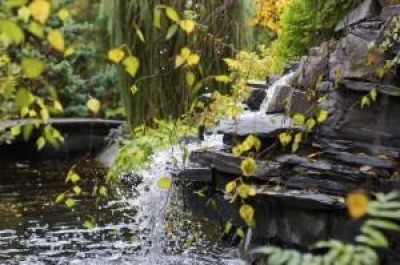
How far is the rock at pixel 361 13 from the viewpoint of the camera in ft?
13.4

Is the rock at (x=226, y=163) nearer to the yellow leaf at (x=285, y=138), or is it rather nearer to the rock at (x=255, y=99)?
the yellow leaf at (x=285, y=138)

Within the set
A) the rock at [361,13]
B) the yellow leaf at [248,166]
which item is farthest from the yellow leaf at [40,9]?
the rock at [361,13]

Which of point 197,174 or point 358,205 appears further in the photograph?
point 197,174

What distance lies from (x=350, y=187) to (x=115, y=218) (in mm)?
3854

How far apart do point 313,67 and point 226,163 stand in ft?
2.88

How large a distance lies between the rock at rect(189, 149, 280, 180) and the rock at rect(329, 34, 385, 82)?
704mm

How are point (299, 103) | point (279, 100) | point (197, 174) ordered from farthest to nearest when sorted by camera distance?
point (197, 174) → point (279, 100) → point (299, 103)

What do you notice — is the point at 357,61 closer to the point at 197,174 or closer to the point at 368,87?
the point at 368,87

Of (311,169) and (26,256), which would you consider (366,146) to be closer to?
(311,169)

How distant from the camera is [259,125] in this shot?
13.8ft

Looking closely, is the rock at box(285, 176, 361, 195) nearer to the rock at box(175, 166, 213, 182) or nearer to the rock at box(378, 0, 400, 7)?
the rock at box(175, 166, 213, 182)

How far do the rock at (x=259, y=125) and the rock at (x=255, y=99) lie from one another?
3.22 feet

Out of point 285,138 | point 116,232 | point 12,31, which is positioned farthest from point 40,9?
point 116,232

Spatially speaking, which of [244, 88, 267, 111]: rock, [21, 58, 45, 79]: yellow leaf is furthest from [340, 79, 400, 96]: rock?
[21, 58, 45, 79]: yellow leaf
